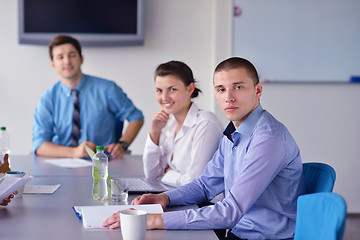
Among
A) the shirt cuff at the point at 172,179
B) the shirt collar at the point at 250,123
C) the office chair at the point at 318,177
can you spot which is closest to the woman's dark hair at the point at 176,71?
the shirt cuff at the point at 172,179

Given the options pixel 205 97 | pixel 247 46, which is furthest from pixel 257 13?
pixel 205 97

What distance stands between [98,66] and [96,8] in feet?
1.89

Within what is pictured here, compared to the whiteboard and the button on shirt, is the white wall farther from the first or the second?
the button on shirt

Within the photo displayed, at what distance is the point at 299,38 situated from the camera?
4.46m

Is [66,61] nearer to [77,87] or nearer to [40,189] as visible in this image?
[77,87]

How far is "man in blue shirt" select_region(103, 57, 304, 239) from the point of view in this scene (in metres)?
1.52

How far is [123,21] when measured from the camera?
4.49 meters

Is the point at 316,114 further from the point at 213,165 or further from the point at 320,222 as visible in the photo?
the point at 320,222

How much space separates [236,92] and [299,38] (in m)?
2.94

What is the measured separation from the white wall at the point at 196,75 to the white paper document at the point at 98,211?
2981mm

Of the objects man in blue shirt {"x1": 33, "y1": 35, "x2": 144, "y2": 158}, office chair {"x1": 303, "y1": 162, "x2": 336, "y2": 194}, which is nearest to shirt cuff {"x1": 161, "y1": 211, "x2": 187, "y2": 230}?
office chair {"x1": 303, "y1": 162, "x2": 336, "y2": 194}

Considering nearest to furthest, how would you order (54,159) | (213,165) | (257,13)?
(213,165)
(54,159)
(257,13)

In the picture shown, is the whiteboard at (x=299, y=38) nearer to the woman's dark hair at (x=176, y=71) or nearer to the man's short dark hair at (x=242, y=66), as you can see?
the woman's dark hair at (x=176, y=71)

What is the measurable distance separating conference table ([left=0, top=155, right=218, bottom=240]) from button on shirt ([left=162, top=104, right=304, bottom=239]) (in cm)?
6
